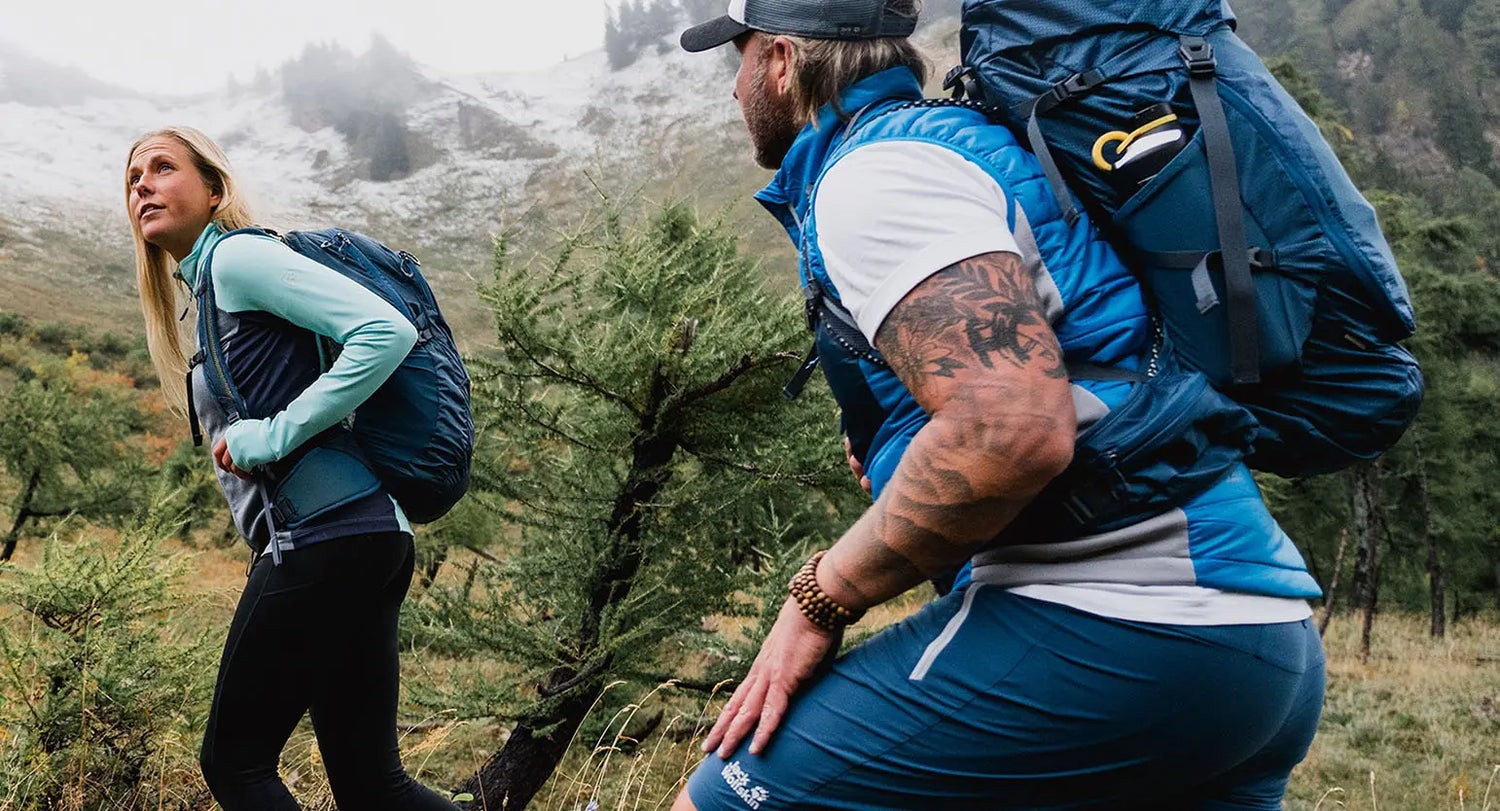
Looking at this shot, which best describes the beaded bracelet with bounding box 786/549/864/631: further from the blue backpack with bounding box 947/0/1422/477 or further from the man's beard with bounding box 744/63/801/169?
the man's beard with bounding box 744/63/801/169

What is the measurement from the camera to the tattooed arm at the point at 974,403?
1120 mm

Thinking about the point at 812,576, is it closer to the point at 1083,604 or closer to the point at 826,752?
the point at 826,752

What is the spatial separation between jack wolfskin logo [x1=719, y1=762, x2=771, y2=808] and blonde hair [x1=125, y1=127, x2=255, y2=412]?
2251 mm

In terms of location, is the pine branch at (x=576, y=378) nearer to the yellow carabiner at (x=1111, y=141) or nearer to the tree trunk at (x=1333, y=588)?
the yellow carabiner at (x=1111, y=141)

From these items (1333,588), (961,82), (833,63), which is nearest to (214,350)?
(833,63)

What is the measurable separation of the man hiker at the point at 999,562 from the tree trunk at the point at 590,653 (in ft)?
12.3

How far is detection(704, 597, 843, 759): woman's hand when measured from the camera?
4.40 ft

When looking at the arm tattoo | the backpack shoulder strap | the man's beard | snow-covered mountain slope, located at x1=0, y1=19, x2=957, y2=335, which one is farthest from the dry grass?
snow-covered mountain slope, located at x1=0, y1=19, x2=957, y2=335

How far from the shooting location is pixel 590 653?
491 cm

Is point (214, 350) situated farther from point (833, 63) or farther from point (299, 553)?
point (833, 63)

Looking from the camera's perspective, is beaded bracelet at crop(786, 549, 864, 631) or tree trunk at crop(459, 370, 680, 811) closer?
beaded bracelet at crop(786, 549, 864, 631)

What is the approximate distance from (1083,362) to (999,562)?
0.29m

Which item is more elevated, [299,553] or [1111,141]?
[1111,141]

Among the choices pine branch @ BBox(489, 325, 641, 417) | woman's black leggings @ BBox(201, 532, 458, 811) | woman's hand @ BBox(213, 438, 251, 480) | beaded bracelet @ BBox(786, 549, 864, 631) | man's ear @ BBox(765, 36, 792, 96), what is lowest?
→ pine branch @ BBox(489, 325, 641, 417)
